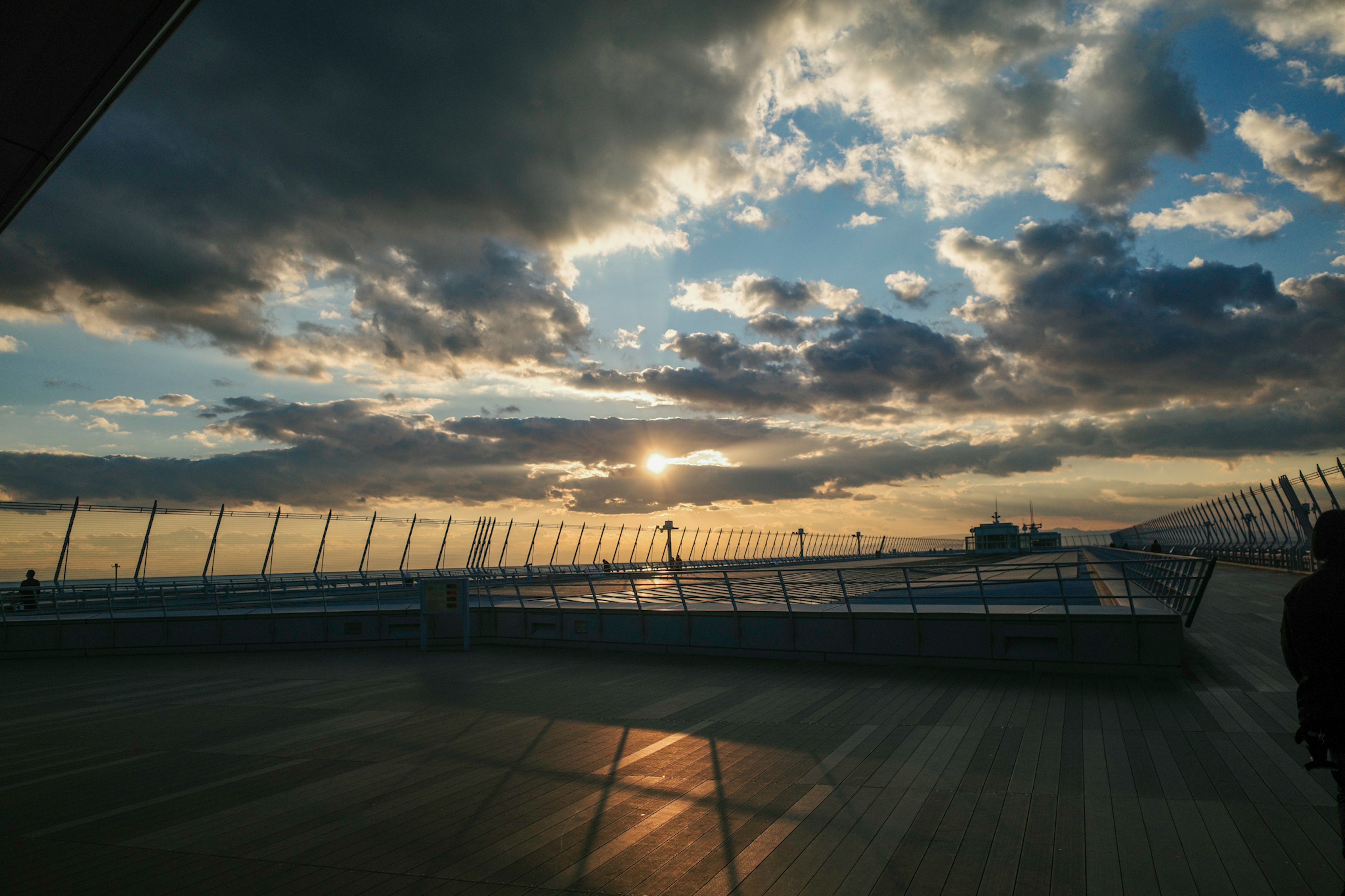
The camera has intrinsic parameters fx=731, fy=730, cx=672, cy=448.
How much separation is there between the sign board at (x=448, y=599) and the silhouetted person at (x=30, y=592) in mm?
11969

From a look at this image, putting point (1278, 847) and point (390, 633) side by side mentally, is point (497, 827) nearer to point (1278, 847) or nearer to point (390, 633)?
point (1278, 847)

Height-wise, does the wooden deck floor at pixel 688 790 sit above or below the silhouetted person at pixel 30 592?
below

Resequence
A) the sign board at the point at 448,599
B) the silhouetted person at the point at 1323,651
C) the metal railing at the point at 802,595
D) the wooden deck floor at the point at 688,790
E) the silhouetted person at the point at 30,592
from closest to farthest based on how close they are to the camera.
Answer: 1. the silhouetted person at the point at 1323,651
2. the wooden deck floor at the point at 688,790
3. the metal railing at the point at 802,595
4. the sign board at the point at 448,599
5. the silhouetted person at the point at 30,592

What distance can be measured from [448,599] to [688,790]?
10401 mm

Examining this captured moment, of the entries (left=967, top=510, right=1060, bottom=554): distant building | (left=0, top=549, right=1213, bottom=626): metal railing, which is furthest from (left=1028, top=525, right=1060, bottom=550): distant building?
(left=0, top=549, right=1213, bottom=626): metal railing

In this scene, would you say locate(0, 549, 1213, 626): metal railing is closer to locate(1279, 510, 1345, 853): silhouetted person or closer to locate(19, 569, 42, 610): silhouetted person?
locate(19, 569, 42, 610): silhouetted person

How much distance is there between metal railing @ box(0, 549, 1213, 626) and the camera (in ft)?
35.7

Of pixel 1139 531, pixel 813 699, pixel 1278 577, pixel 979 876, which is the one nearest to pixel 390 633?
pixel 813 699

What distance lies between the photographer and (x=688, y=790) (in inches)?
225

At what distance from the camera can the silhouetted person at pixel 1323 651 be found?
3.31 meters

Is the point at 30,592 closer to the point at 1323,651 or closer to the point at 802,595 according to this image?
the point at 802,595

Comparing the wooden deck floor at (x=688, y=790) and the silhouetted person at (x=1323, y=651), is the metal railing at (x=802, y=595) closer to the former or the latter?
the wooden deck floor at (x=688, y=790)

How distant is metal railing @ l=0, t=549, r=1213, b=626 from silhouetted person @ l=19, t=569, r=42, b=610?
0.15m

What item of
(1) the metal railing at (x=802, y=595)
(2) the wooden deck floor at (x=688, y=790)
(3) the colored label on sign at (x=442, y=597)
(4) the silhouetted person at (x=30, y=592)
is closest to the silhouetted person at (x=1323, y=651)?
(2) the wooden deck floor at (x=688, y=790)
